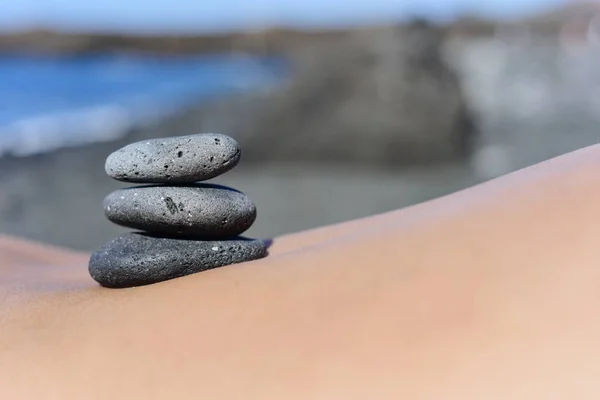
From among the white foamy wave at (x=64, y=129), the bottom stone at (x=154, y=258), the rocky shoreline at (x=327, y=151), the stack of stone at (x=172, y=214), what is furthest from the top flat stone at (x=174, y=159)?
the white foamy wave at (x=64, y=129)

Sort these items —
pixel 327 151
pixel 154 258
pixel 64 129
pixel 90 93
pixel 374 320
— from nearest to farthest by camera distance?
pixel 374 320 → pixel 154 258 → pixel 327 151 → pixel 64 129 → pixel 90 93

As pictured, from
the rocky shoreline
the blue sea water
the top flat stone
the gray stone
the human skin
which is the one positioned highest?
the blue sea water

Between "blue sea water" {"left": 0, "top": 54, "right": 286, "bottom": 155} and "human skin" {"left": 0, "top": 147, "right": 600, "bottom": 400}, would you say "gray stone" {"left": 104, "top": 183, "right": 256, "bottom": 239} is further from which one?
"blue sea water" {"left": 0, "top": 54, "right": 286, "bottom": 155}

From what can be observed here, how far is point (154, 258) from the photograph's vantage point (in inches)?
99.2

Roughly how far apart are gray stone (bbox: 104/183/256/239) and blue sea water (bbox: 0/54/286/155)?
9.68 m

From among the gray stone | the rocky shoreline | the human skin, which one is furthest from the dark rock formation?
the human skin

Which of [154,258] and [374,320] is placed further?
[154,258]

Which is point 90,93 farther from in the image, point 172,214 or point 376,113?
point 172,214

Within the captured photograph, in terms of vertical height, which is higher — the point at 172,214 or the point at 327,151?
the point at 327,151

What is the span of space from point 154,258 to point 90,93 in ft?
67.6

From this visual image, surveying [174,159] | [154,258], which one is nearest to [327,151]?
[174,159]

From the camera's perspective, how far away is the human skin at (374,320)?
1.68m

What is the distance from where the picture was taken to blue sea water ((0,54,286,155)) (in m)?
14.0

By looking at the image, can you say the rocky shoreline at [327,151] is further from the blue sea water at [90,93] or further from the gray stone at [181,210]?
the gray stone at [181,210]
